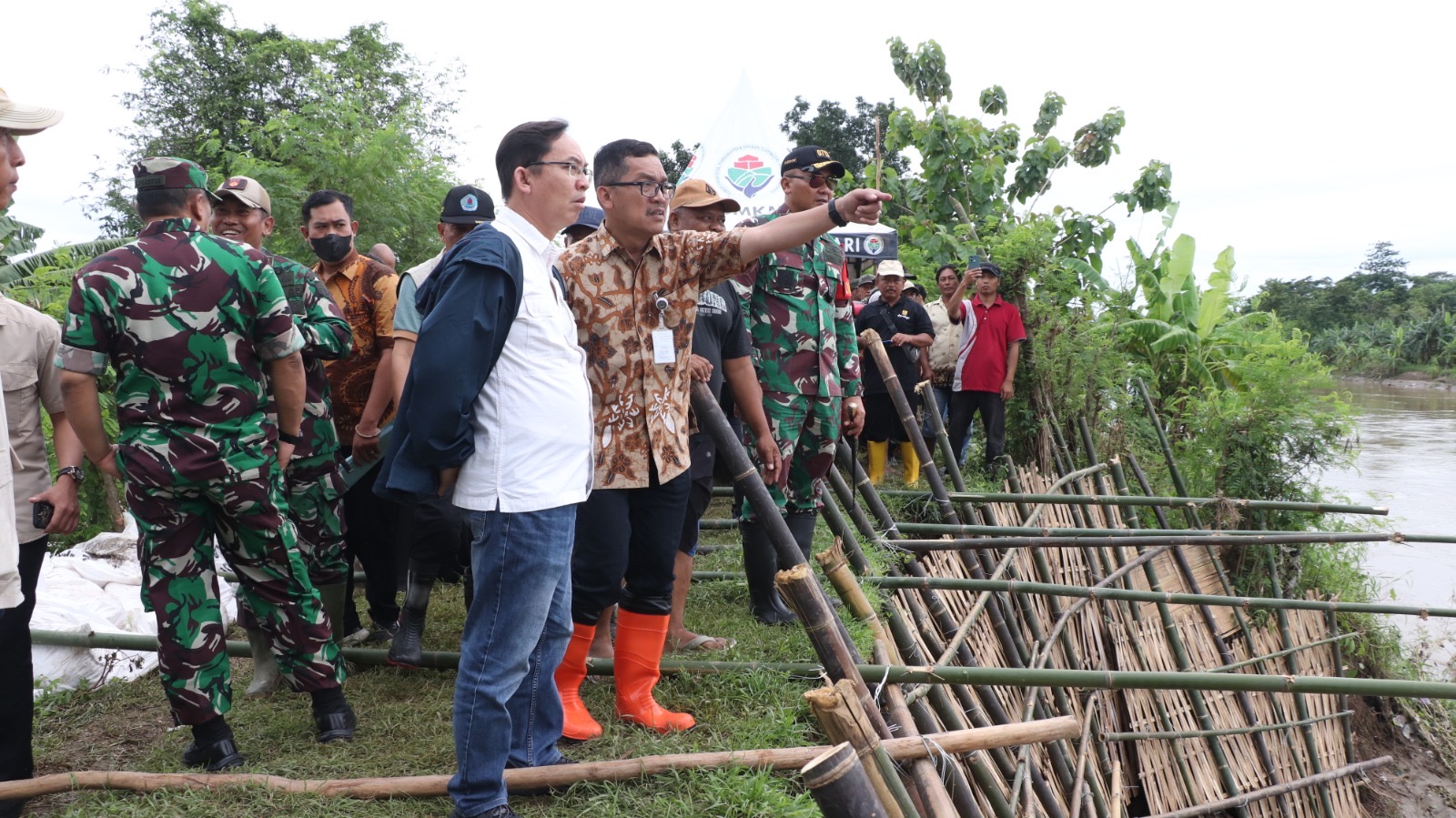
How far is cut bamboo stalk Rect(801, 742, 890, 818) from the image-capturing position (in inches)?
78.0

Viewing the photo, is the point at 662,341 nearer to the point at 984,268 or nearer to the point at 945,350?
the point at 984,268

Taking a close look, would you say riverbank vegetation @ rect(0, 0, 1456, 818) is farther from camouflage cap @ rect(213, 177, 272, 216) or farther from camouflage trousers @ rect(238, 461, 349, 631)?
camouflage cap @ rect(213, 177, 272, 216)

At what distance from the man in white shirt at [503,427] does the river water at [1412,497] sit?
7267 millimetres

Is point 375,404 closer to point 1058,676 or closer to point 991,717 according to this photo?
point 1058,676

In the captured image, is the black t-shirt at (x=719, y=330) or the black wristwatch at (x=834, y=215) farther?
the black t-shirt at (x=719, y=330)

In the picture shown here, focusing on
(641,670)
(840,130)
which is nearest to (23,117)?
(641,670)

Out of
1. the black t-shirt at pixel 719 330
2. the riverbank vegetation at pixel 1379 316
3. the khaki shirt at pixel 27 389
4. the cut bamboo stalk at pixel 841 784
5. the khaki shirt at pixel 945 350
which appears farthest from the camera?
the riverbank vegetation at pixel 1379 316

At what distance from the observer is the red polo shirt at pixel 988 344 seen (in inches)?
305

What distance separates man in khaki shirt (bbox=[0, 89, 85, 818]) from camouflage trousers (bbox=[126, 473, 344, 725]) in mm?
259

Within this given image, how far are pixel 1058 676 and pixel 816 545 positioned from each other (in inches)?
112

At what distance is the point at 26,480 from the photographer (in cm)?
291

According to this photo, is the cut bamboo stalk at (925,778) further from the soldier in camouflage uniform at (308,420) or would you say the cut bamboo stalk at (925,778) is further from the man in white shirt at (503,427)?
the soldier in camouflage uniform at (308,420)

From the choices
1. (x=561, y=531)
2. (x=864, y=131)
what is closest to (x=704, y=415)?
(x=561, y=531)

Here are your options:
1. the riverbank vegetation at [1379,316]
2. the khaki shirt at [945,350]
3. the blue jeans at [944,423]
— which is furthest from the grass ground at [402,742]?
the riverbank vegetation at [1379,316]
